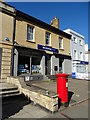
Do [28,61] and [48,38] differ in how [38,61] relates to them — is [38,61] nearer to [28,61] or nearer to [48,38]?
[28,61]

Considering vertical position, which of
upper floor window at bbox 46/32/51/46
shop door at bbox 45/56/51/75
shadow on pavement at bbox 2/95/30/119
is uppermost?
upper floor window at bbox 46/32/51/46

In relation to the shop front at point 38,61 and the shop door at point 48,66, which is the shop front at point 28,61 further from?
the shop door at point 48,66

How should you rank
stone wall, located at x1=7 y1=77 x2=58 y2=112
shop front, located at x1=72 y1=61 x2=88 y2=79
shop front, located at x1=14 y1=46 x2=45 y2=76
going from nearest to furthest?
1. stone wall, located at x1=7 y1=77 x2=58 y2=112
2. shop front, located at x1=14 y1=46 x2=45 y2=76
3. shop front, located at x1=72 y1=61 x2=88 y2=79

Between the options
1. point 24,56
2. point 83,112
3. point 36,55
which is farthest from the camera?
point 36,55

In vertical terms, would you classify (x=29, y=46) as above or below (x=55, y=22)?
below

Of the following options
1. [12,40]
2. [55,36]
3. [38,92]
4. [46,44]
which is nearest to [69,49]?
[55,36]

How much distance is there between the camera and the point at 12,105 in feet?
15.9

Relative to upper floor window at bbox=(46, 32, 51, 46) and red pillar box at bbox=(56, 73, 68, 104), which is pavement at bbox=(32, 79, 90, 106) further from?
upper floor window at bbox=(46, 32, 51, 46)

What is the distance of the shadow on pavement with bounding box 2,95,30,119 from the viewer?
4.05 m

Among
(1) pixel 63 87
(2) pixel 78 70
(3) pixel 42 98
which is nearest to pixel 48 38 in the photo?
(2) pixel 78 70

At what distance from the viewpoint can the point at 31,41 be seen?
11008mm

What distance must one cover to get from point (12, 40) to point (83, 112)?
25.2 ft

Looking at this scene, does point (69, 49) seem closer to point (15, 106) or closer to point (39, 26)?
point (39, 26)

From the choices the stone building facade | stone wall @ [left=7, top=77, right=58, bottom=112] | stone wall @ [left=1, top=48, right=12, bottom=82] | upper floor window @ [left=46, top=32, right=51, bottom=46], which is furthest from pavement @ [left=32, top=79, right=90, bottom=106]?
upper floor window @ [left=46, top=32, right=51, bottom=46]
